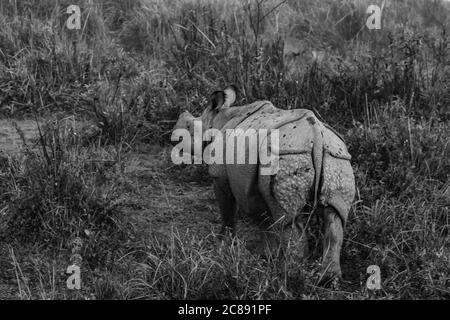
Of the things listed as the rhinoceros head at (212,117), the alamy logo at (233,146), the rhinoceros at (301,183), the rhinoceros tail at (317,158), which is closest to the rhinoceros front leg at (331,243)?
the rhinoceros at (301,183)

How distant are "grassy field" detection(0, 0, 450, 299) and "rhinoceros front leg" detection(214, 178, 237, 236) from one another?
0.64 feet

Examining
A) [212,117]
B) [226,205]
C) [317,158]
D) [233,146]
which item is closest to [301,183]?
[317,158]

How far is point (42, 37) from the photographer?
32.6ft

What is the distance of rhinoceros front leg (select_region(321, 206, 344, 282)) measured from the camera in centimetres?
611

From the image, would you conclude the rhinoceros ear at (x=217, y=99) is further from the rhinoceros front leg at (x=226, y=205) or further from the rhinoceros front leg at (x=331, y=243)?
the rhinoceros front leg at (x=331, y=243)

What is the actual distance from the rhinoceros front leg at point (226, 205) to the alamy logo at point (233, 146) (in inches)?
7.8

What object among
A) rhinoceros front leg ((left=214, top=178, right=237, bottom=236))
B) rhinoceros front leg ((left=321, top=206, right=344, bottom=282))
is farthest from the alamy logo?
rhinoceros front leg ((left=321, top=206, right=344, bottom=282))

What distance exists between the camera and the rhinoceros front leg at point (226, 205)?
6816mm

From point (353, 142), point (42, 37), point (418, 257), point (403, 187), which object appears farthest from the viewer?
point (42, 37)

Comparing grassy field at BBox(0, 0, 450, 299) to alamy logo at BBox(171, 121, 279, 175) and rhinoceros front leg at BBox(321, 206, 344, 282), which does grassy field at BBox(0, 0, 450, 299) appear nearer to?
rhinoceros front leg at BBox(321, 206, 344, 282)

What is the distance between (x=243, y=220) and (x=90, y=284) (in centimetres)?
166

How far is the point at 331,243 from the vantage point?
6121 millimetres

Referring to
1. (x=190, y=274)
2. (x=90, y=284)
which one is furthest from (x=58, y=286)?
(x=190, y=274)

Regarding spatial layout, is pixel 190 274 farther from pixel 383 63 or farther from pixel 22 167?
pixel 383 63
